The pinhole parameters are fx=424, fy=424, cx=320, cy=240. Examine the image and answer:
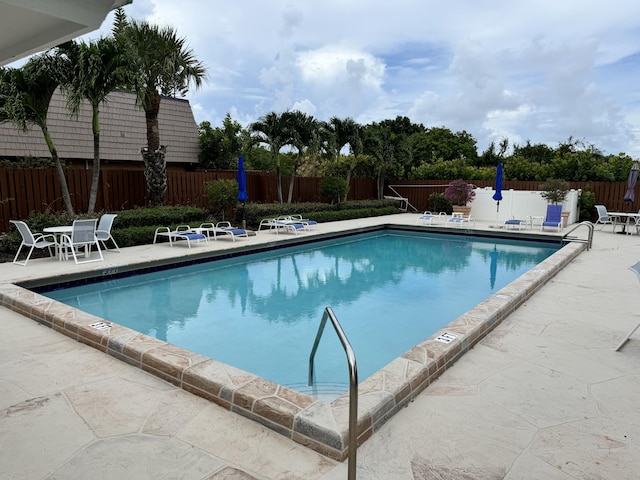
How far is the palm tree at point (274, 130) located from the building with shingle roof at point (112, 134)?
4390 millimetres

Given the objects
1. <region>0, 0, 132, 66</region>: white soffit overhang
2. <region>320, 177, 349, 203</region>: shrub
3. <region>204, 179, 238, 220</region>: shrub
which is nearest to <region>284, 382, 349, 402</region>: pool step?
<region>0, 0, 132, 66</region>: white soffit overhang

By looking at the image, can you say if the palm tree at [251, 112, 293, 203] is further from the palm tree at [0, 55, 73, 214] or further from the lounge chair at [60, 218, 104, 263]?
the lounge chair at [60, 218, 104, 263]

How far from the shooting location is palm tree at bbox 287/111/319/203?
15.9 meters

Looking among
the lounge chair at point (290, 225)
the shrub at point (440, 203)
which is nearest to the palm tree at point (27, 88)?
the lounge chair at point (290, 225)

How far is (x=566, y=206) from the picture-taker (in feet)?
52.3

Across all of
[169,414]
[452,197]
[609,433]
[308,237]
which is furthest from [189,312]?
[452,197]

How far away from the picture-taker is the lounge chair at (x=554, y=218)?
13.9 metres

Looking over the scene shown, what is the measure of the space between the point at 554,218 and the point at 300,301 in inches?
441

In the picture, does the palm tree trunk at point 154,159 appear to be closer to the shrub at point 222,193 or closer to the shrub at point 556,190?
the shrub at point 222,193

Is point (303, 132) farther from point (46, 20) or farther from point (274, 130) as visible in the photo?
point (46, 20)

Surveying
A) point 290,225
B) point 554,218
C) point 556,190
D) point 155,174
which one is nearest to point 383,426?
point 290,225

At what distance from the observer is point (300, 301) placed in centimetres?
712

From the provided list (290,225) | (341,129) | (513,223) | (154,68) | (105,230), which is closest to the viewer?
(105,230)

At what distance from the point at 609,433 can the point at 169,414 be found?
292 centimetres
